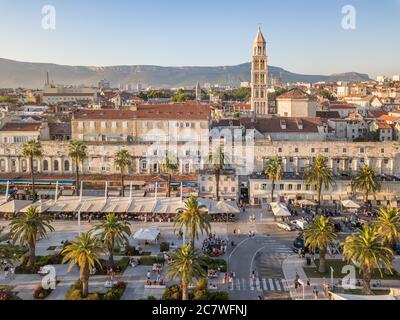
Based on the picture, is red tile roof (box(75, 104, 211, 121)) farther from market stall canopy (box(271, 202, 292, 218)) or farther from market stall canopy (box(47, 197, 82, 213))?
market stall canopy (box(271, 202, 292, 218))

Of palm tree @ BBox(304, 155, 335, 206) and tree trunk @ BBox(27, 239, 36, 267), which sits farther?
palm tree @ BBox(304, 155, 335, 206)

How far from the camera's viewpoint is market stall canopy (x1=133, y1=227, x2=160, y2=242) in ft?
135

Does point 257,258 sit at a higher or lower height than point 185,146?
lower

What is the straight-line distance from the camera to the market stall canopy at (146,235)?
135 ft

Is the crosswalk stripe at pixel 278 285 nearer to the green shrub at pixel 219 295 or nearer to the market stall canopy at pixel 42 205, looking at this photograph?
the green shrub at pixel 219 295

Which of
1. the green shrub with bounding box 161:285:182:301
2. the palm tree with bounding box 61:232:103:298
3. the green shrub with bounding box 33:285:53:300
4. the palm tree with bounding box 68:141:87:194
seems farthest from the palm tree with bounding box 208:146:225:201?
the green shrub with bounding box 33:285:53:300

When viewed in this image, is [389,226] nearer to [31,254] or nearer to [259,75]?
[31,254]

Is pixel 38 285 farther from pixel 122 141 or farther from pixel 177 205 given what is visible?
pixel 122 141

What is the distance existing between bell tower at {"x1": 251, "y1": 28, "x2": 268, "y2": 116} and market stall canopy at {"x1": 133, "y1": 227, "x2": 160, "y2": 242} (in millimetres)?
68633

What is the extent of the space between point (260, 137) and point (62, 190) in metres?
26.2

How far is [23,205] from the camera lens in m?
50.2

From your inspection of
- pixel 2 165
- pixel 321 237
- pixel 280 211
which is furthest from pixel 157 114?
pixel 321 237

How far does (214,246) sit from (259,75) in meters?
75.6
